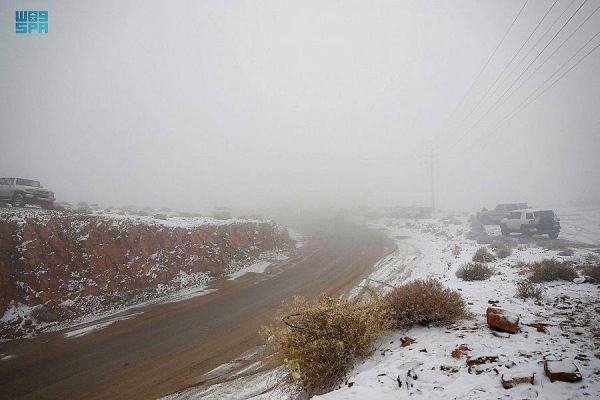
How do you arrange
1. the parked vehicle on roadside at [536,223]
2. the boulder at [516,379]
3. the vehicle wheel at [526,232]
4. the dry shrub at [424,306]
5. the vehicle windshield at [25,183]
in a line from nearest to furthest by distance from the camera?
the boulder at [516,379]
the dry shrub at [424,306]
the vehicle windshield at [25,183]
the parked vehicle on roadside at [536,223]
the vehicle wheel at [526,232]

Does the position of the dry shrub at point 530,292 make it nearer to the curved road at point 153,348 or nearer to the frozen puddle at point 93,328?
the curved road at point 153,348

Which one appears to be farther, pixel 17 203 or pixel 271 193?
pixel 271 193

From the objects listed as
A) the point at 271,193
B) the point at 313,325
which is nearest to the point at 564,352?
the point at 313,325

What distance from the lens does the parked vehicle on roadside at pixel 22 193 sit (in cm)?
1518

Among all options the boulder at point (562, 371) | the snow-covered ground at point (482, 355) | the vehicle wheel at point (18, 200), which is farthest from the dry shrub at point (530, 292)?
the vehicle wheel at point (18, 200)

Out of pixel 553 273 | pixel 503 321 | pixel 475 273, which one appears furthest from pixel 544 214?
pixel 503 321

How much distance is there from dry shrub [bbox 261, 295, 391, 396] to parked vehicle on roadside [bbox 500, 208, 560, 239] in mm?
18966

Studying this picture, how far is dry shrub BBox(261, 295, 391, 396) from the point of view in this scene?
4477mm

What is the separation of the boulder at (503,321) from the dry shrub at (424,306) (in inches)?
27.8

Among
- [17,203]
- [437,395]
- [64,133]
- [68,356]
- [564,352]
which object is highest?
[64,133]

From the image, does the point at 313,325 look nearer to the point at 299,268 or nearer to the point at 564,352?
the point at 564,352

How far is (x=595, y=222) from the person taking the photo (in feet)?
79.5

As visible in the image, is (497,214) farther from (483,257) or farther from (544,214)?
(483,257)

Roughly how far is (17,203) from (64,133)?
543ft
